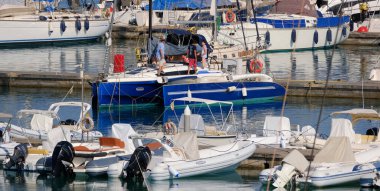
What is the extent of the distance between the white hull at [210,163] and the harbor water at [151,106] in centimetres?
24

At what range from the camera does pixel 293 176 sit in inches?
1082

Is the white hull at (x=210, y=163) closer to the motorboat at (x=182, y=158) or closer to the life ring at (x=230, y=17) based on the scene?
the motorboat at (x=182, y=158)

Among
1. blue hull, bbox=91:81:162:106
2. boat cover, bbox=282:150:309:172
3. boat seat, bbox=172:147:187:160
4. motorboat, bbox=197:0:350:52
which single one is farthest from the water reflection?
boat cover, bbox=282:150:309:172

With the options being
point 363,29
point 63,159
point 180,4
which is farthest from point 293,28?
point 63,159

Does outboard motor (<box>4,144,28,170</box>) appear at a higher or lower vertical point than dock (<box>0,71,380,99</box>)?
higher

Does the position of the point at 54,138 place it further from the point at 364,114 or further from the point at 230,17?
the point at 230,17

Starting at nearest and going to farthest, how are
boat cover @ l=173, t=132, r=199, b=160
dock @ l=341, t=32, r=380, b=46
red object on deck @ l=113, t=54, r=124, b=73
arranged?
boat cover @ l=173, t=132, r=199, b=160 → red object on deck @ l=113, t=54, r=124, b=73 → dock @ l=341, t=32, r=380, b=46

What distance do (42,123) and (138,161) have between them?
6109 mm

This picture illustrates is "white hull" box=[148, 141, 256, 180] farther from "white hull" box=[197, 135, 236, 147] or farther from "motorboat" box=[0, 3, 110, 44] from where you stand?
"motorboat" box=[0, 3, 110, 44]

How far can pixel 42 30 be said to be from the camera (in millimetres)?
68938

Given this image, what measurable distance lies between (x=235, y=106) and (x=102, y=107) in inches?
202

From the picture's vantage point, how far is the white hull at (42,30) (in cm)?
6781

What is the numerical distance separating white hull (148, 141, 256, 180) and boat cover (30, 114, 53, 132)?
590cm

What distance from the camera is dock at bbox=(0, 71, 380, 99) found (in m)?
44.3
